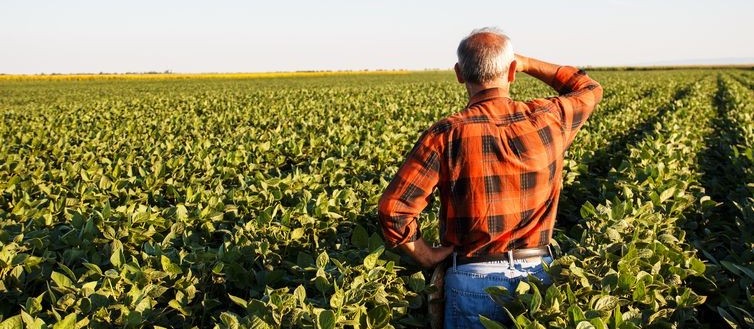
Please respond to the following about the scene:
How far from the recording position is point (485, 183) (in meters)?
2.40

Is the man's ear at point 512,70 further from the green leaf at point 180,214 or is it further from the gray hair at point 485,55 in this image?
the green leaf at point 180,214

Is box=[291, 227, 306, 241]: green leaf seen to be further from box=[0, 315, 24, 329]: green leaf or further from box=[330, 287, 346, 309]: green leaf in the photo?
box=[0, 315, 24, 329]: green leaf

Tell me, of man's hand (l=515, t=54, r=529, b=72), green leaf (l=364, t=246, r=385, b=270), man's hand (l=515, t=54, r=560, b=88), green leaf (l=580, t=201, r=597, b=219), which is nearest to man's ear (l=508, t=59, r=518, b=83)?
man's hand (l=515, t=54, r=529, b=72)

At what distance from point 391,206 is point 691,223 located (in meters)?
3.25

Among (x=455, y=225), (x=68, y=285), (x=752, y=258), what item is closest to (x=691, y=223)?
(x=752, y=258)

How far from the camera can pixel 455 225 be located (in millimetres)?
2537

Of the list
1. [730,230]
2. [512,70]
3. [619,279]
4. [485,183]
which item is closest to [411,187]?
[485,183]

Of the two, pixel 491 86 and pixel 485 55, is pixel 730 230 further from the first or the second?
pixel 485 55

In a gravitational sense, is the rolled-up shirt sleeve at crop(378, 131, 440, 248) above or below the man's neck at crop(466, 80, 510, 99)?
below

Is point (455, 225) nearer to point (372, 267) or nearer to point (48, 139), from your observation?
point (372, 267)

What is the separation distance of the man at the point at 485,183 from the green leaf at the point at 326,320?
1.61 feet

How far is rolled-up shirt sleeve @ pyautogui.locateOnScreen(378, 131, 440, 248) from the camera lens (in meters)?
2.33

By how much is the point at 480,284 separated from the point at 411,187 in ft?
1.87

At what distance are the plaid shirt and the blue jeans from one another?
8 centimetres
